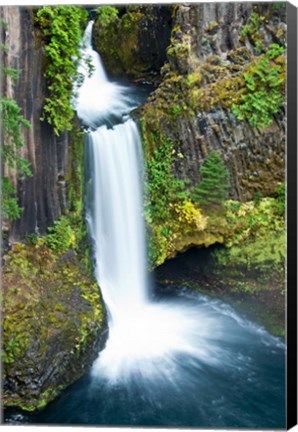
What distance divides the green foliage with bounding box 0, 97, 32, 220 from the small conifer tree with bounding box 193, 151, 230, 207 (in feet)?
6.52

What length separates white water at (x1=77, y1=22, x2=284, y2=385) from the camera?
573cm

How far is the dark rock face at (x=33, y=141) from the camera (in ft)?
17.2

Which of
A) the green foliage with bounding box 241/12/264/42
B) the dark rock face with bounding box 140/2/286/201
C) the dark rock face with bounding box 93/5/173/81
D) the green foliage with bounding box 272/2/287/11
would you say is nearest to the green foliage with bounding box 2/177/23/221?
the dark rock face with bounding box 140/2/286/201

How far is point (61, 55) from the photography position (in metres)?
5.69

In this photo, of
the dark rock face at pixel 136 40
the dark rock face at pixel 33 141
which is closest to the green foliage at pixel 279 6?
the dark rock face at pixel 136 40

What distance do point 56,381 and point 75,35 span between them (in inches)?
144

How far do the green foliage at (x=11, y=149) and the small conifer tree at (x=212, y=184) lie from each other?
1.99 metres

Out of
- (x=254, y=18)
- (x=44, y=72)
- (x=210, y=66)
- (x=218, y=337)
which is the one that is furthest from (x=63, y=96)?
(x=218, y=337)

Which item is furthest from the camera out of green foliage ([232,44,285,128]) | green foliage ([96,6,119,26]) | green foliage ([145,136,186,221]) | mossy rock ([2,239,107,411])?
green foliage ([145,136,186,221])

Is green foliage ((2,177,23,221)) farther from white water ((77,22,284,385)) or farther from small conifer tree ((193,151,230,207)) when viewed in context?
small conifer tree ((193,151,230,207))

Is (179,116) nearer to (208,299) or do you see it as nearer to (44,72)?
(44,72)

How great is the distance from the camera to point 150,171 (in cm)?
597

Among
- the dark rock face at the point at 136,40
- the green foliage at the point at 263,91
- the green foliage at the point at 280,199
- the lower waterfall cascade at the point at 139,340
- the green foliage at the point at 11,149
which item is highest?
the dark rock face at the point at 136,40

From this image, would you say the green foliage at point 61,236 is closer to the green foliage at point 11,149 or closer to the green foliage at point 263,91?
the green foliage at point 11,149
